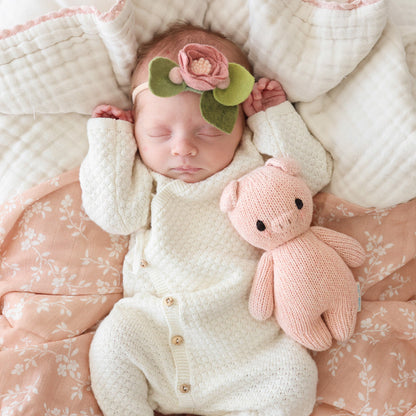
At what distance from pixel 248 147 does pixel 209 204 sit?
196mm

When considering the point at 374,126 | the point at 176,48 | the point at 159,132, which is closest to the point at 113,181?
the point at 159,132

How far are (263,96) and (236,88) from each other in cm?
18

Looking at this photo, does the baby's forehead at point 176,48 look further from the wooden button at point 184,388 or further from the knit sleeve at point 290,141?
the wooden button at point 184,388

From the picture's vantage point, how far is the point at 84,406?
1188 millimetres

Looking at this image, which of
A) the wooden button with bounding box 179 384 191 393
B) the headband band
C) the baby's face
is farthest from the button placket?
the headband band

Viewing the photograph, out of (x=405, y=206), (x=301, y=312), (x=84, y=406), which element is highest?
(x=405, y=206)

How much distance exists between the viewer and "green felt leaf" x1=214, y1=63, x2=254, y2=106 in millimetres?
1233

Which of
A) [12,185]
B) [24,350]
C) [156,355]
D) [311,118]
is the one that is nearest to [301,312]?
[156,355]

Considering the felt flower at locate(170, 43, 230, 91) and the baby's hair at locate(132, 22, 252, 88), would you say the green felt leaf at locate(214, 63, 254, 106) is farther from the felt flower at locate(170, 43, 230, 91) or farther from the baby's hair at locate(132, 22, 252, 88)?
the baby's hair at locate(132, 22, 252, 88)

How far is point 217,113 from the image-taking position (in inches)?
49.2

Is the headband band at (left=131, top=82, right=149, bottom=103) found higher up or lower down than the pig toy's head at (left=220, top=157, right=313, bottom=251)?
higher up

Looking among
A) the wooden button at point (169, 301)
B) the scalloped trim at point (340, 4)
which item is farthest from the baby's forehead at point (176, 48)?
the wooden button at point (169, 301)

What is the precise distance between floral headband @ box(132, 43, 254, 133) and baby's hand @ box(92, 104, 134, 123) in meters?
0.18

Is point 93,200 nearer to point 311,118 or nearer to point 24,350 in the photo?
point 24,350
